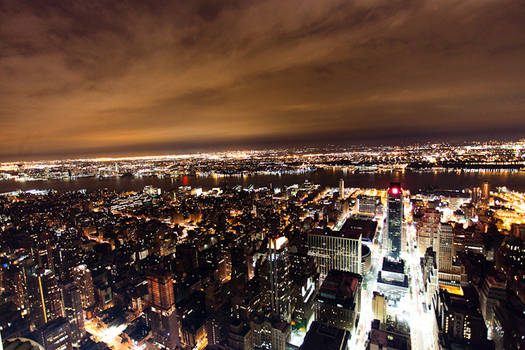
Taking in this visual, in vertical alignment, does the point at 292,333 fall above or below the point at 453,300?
below

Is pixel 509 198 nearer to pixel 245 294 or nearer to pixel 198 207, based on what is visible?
pixel 245 294

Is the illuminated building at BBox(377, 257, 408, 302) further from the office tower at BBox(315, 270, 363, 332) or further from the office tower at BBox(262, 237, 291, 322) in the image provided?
the office tower at BBox(262, 237, 291, 322)

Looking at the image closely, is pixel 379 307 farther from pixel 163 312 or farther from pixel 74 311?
pixel 74 311

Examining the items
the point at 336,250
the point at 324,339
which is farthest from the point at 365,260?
the point at 324,339

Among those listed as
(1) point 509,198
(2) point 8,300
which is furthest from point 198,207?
(1) point 509,198

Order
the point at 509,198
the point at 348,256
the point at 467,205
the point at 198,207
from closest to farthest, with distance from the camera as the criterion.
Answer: the point at 348,256 < the point at 467,205 < the point at 509,198 < the point at 198,207

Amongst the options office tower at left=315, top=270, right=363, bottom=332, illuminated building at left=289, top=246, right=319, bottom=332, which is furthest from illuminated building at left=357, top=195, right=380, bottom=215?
office tower at left=315, top=270, right=363, bottom=332

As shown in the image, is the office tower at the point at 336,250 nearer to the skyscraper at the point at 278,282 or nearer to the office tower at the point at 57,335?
the skyscraper at the point at 278,282
